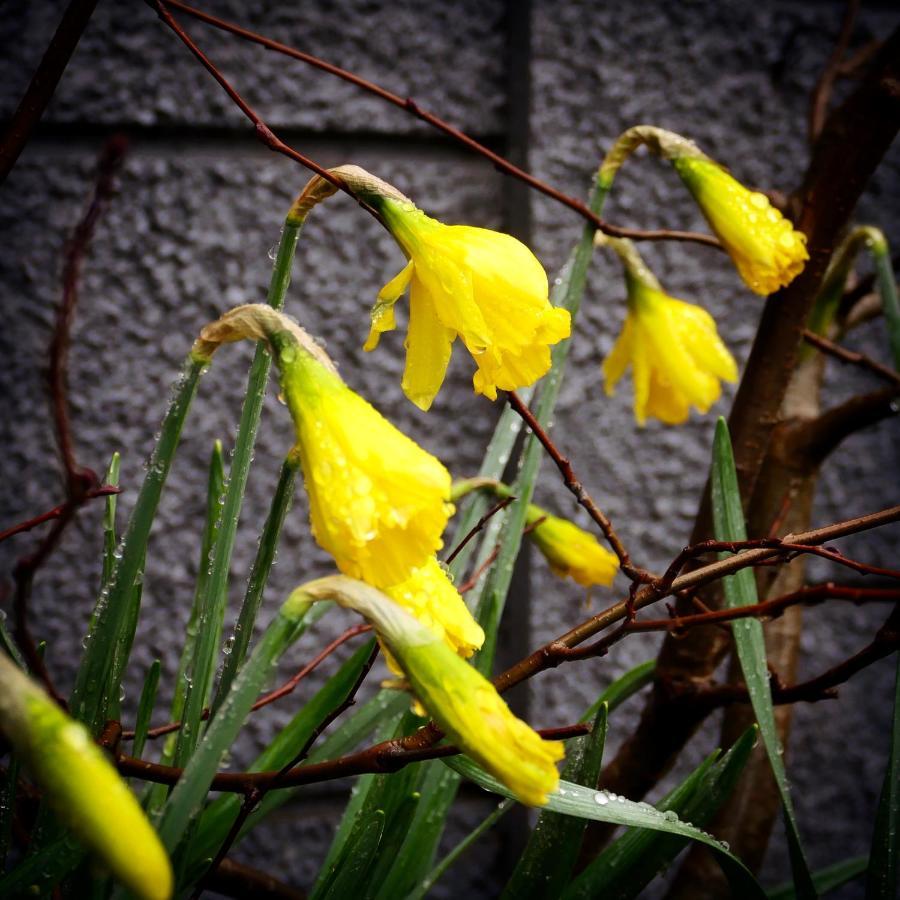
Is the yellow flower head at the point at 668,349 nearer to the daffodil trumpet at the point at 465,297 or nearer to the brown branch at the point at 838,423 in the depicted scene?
the brown branch at the point at 838,423

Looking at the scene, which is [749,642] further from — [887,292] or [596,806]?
[887,292]

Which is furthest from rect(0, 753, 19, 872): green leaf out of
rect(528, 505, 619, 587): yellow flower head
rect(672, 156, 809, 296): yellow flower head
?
rect(672, 156, 809, 296): yellow flower head

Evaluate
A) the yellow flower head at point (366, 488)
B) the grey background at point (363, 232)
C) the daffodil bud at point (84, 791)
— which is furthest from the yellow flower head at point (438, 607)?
the grey background at point (363, 232)

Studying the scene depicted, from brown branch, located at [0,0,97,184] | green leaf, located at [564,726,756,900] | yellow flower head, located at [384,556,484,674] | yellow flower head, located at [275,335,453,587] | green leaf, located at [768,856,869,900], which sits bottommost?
green leaf, located at [768,856,869,900]

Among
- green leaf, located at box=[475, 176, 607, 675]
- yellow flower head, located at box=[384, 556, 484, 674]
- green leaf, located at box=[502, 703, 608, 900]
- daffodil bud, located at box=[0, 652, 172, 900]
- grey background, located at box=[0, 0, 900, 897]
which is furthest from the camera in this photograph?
grey background, located at box=[0, 0, 900, 897]

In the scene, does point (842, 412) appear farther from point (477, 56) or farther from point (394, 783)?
point (477, 56)

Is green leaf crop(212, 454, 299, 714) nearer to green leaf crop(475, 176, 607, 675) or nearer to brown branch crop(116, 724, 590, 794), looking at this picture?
brown branch crop(116, 724, 590, 794)

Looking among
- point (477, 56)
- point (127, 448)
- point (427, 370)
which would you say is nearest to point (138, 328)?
point (127, 448)
